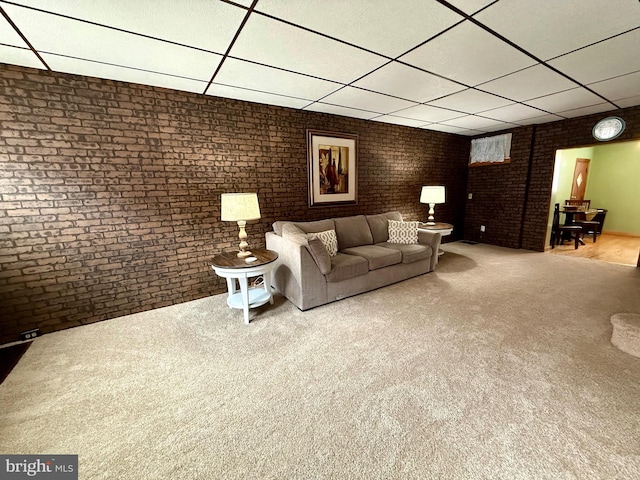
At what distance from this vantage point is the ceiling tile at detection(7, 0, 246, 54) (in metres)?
1.52

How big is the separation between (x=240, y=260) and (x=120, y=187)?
1444mm

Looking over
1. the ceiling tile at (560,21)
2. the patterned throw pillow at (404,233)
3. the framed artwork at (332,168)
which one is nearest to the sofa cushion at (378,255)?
the patterned throw pillow at (404,233)

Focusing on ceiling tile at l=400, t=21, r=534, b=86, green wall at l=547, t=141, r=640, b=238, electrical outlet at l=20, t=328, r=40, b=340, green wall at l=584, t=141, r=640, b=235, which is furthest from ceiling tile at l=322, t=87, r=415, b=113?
green wall at l=584, t=141, r=640, b=235

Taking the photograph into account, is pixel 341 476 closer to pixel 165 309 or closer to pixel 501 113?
pixel 165 309

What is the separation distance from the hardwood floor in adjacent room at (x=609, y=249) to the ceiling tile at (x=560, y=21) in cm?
443

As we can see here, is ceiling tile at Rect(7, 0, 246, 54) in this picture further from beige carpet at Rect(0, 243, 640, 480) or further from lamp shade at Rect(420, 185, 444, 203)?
lamp shade at Rect(420, 185, 444, 203)

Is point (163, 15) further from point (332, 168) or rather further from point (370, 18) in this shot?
point (332, 168)

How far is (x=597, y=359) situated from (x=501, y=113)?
3.61 metres

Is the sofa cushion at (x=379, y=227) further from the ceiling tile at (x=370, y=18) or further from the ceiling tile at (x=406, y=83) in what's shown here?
the ceiling tile at (x=370, y=18)

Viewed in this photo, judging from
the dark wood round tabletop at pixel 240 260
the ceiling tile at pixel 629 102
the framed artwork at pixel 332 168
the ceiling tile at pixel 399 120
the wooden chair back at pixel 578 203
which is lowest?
the dark wood round tabletop at pixel 240 260

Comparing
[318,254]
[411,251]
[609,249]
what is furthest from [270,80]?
[609,249]

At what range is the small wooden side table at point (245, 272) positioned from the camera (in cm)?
257

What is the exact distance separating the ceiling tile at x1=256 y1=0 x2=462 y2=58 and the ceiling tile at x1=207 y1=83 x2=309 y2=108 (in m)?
1.42

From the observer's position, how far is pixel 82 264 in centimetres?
263
